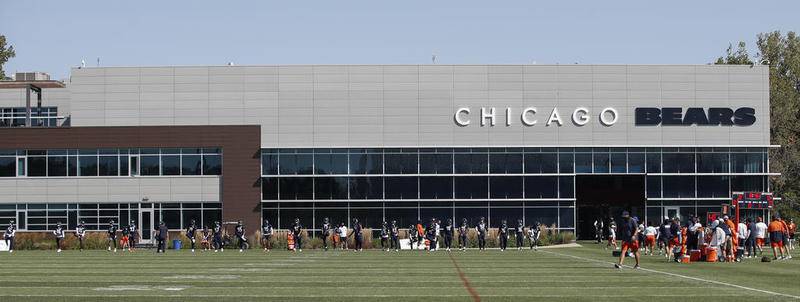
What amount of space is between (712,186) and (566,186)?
→ 26.2 feet

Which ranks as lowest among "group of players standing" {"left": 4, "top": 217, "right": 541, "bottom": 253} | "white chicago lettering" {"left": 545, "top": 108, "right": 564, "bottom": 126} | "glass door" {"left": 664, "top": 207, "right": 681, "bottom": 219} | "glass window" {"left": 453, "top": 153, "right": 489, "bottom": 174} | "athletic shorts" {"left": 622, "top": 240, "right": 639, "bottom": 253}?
"group of players standing" {"left": 4, "top": 217, "right": 541, "bottom": 253}

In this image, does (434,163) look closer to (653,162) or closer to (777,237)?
(653,162)

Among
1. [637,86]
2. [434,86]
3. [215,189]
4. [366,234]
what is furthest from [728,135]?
[215,189]

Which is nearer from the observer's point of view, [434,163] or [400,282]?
[400,282]

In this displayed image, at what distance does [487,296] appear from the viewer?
20203mm

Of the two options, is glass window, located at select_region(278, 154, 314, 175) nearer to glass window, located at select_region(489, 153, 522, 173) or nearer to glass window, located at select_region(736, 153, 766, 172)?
glass window, located at select_region(489, 153, 522, 173)

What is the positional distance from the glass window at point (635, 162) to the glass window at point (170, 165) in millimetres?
24362

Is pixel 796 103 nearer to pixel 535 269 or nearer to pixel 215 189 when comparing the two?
pixel 215 189

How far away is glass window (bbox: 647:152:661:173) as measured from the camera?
65688mm

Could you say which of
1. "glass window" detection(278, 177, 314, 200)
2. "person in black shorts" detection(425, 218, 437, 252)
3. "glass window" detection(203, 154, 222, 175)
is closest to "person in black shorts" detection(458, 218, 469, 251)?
"person in black shorts" detection(425, 218, 437, 252)

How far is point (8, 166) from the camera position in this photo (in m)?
66.0

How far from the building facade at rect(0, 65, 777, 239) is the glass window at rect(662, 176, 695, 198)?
77 millimetres

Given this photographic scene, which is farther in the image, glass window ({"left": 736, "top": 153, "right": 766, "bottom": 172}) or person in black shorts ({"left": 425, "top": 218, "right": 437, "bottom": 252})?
glass window ({"left": 736, "top": 153, "right": 766, "bottom": 172})

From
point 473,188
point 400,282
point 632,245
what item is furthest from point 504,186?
point 400,282
